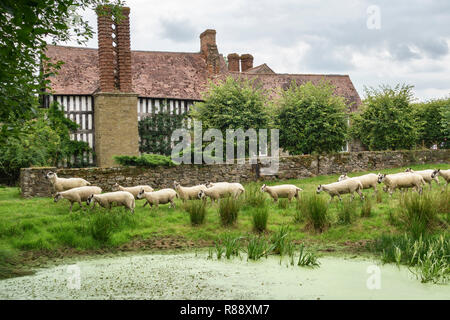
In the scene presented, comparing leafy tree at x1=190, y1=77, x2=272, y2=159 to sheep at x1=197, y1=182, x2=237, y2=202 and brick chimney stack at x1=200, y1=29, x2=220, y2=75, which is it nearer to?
brick chimney stack at x1=200, y1=29, x2=220, y2=75

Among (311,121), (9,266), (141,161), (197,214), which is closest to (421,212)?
(197,214)

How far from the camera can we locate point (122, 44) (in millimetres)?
24297

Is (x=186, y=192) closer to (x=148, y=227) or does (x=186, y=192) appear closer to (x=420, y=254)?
(x=148, y=227)

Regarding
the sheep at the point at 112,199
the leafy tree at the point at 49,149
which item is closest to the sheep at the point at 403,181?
the sheep at the point at 112,199

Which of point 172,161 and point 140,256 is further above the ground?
point 172,161

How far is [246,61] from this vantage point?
140 feet

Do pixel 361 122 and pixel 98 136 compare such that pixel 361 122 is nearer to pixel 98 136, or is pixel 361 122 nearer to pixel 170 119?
pixel 170 119

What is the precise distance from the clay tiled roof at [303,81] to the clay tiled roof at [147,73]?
441cm

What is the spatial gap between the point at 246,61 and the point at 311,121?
62.3ft

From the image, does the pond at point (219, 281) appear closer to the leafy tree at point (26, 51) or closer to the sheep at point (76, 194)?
the leafy tree at point (26, 51)

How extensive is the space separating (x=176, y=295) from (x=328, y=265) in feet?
10.4
